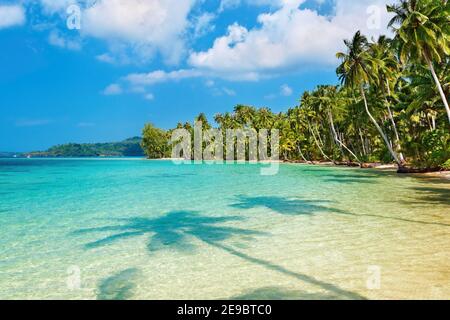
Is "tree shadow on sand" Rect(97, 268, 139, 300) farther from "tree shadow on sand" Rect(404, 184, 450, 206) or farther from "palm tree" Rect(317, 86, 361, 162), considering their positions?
"palm tree" Rect(317, 86, 361, 162)

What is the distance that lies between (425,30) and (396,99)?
15.9m

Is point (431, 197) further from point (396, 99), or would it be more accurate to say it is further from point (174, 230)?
point (396, 99)

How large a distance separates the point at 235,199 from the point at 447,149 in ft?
67.0

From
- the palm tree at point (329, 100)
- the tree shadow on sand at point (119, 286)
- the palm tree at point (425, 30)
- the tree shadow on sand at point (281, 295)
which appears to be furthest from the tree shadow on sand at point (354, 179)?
the palm tree at point (329, 100)

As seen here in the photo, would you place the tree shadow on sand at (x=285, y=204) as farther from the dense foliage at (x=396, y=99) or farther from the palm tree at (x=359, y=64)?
the palm tree at (x=359, y=64)

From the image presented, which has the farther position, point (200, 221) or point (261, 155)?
point (261, 155)

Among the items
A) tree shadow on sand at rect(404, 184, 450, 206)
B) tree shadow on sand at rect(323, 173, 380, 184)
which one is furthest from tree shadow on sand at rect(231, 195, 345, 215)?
tree shadow on sand at rect(323, 173, 380, 184)

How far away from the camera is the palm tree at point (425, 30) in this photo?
24.2 meters

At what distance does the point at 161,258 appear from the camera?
9.27 meters

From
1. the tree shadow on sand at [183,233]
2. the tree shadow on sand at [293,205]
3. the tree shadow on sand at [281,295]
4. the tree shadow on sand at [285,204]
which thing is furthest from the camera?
the tree shadow on sand at [285,204]

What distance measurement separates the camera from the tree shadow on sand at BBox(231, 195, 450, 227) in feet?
48.0

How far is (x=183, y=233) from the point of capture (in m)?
12.3
